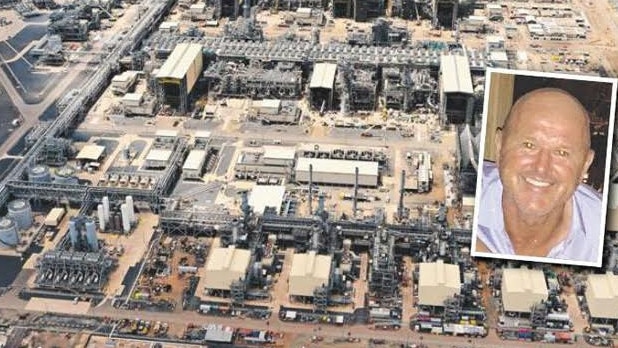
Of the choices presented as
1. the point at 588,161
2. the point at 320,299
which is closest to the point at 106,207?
the point at 320,299

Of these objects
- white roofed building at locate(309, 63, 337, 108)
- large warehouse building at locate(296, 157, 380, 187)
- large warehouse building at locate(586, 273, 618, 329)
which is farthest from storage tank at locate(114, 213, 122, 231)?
large warehouse building at locate(586, 273, 618, 329)

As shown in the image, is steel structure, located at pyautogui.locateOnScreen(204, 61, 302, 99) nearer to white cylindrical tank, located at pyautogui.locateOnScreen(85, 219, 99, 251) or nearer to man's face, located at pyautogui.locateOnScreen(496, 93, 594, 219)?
white cylindrical tank, located at pyautogui.locateOnScreen(85, 219, 99, 251)

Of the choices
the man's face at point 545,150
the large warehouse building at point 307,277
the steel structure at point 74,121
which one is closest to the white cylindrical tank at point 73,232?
the steel structure at point 74,121

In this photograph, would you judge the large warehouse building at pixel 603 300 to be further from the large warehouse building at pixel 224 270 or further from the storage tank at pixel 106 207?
the storage tank at pixel 106 207

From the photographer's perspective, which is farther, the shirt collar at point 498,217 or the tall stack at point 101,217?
the tall stack at point 101,217

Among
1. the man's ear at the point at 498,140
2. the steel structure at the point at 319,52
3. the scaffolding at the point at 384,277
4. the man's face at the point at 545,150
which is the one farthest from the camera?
the steel structure at the point at 319,52
